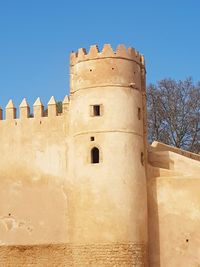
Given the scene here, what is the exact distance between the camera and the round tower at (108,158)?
19891mm

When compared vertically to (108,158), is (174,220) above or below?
below

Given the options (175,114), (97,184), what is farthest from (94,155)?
(175,114)

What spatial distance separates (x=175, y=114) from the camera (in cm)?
3169

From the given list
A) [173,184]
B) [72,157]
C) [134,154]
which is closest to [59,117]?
[72,157]

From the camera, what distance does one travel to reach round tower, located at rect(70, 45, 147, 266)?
1989 centimetres

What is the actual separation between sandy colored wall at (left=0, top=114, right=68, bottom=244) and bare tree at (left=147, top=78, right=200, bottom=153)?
35.0 feet

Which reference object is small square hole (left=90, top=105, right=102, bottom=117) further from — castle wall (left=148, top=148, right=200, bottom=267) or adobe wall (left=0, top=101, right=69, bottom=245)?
castle wall (left=148, top=148, right=200, bottom=267)

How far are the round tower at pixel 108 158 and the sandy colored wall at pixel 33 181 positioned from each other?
1.95 ft

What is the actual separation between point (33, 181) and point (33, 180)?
32 millimetres

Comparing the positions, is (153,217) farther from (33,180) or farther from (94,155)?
(33,180)

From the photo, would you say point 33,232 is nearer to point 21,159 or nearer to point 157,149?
point 21,159

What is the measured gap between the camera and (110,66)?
68.7 feet

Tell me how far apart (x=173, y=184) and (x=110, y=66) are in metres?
4.03

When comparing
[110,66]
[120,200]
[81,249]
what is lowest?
[81,249]
